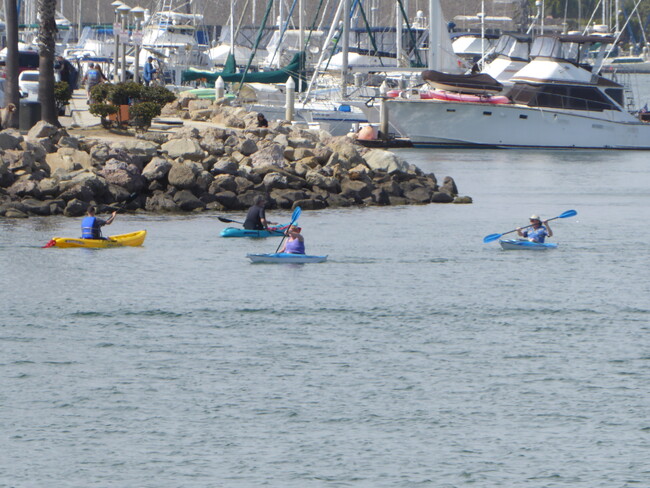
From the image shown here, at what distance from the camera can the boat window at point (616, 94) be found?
62.4 metres

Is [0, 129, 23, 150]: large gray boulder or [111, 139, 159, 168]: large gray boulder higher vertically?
[0, 129, 23, 150]: large gray boulder

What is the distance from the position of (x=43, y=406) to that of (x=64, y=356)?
2.77 meters

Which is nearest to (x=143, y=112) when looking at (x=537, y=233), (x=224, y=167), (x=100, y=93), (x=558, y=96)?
(x=100, y=93)

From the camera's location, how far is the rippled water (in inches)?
615

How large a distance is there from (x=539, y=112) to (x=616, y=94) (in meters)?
4.59

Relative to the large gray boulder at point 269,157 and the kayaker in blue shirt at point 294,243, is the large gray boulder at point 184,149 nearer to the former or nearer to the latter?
the large gray boulder at point 269,157

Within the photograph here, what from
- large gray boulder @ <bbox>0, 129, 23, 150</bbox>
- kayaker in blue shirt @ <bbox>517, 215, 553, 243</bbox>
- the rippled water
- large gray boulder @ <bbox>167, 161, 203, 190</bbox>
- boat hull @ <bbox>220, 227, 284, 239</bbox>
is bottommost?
the rippled water

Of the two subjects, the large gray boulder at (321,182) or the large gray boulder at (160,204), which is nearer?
the large gray boulder at (160,204)

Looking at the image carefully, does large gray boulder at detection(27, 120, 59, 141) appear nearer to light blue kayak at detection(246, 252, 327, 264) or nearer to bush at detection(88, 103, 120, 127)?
bush at detection(88, 103, 120, 127)

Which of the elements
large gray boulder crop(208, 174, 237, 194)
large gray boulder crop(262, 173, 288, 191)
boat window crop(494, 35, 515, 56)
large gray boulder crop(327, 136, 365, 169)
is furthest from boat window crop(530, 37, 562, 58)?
large gray boulder crop(208, 174, 237, 194)

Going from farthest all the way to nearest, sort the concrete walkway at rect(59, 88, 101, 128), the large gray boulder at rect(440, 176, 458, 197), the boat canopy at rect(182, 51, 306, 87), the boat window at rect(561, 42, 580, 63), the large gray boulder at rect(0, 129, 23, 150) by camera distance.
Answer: the boat window at rect(561, 42, 580, 63) < the boat canopy at rect(182, 51, 306, 87) < the concrete walkway at rect(59, 88, 101, 128) < the large gray boulder at rect(440, 176, 458, 197) < the large gray boulder at rect(0, 129, 23, 150)

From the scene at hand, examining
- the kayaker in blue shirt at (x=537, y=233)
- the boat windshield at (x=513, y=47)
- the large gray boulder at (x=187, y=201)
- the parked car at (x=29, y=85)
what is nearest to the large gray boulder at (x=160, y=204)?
the large gray boulder at (x=187, y=201)

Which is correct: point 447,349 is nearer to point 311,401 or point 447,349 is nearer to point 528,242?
point 311,401

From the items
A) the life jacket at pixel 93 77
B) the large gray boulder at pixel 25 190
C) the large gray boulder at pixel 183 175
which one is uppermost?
the life jacket at pixel 93 77
